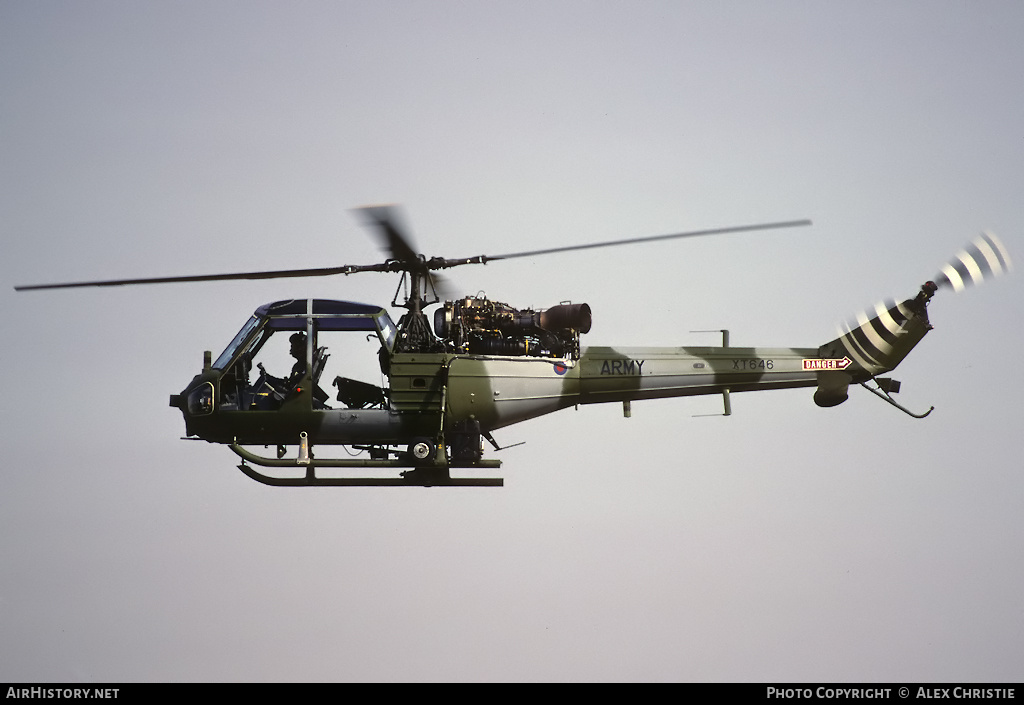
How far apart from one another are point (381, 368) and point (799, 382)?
655 centimetres

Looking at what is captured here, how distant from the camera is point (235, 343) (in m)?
18.8

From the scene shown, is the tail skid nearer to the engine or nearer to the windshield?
the engine

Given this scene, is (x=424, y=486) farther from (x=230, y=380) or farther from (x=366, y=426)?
(x=230, y=380)

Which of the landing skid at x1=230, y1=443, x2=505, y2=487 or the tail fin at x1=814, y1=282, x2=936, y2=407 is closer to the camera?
the landing skid at x1=230, y1=443, x2=505, y2=487

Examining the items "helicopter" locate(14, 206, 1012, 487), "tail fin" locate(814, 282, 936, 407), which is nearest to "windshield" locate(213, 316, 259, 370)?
"helicopter" locate(14, 206, 1012, 487)

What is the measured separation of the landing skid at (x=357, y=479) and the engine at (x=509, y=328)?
1.77 m

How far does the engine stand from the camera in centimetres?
1884

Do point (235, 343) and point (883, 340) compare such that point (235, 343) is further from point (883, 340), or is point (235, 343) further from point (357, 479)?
point (883, 340)

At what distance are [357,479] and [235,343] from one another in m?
2.73

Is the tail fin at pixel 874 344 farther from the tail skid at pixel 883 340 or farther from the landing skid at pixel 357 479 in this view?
the landing skid at pixel 357 479

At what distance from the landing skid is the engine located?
1.77 m

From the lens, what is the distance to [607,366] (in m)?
19.5

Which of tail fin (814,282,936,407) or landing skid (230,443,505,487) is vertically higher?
tail fin (814,282,936,407)
